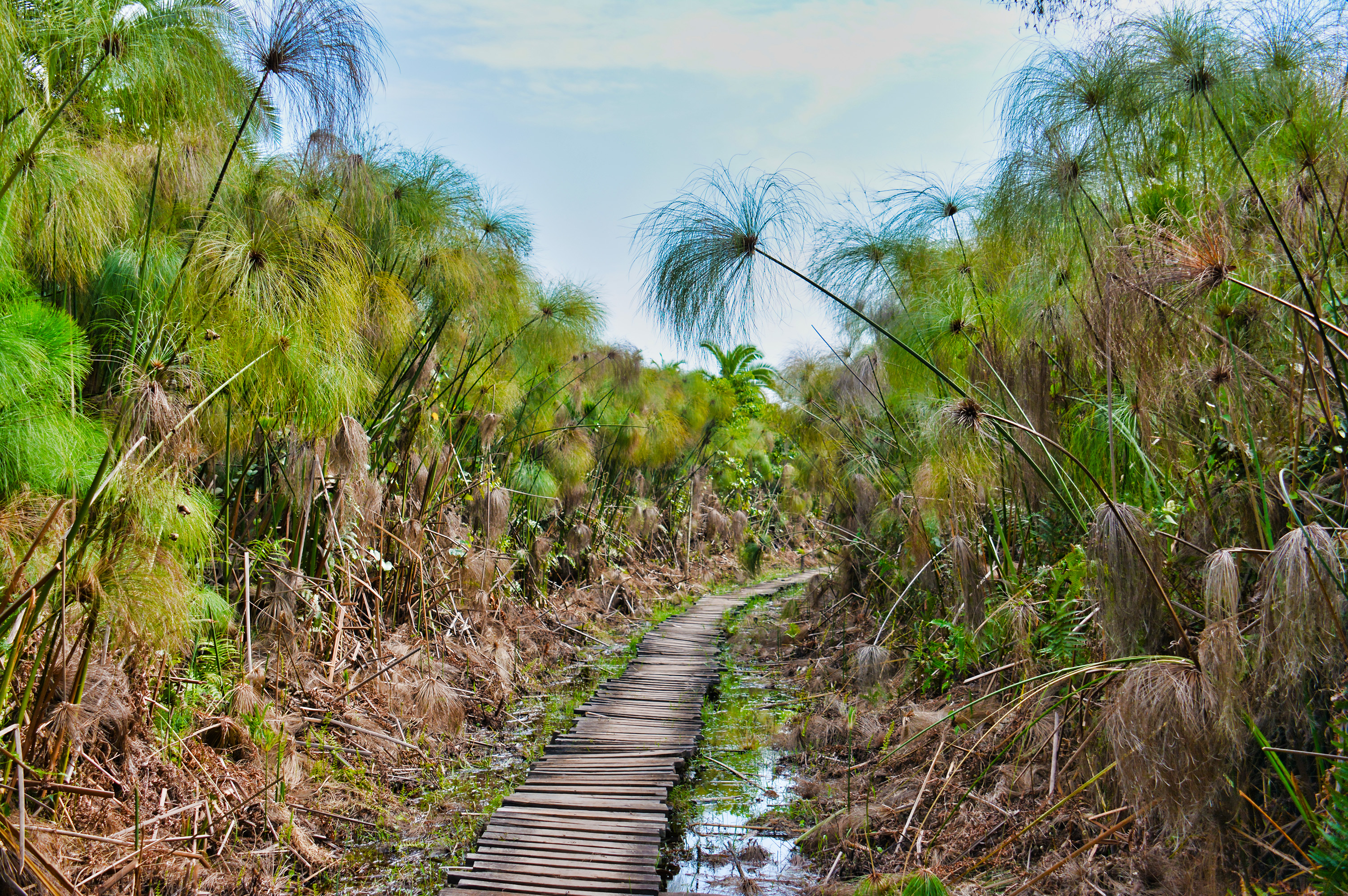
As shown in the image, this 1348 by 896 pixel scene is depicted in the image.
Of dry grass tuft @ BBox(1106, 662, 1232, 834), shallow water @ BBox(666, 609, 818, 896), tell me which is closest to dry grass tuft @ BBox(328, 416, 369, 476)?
shallow water @ BBox(666, 609, 818, 896)

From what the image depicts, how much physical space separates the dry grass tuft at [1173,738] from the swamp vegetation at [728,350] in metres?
0.02

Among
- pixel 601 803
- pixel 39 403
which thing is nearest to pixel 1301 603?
pixel 601 803

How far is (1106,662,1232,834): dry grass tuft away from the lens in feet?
7.06

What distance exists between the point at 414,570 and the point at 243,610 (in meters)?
1.73

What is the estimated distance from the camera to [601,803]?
14.6ft

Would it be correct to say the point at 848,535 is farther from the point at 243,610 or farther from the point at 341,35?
the point at 341,35

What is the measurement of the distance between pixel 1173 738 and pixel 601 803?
306 centimetres

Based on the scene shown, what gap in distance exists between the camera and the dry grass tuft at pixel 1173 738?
2150 mm

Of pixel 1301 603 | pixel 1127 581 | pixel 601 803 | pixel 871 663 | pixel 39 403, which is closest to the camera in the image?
pixel 1301 603

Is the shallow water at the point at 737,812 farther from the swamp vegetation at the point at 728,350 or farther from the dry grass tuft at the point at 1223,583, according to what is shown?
the dry grass tuft at the point at 1223,583

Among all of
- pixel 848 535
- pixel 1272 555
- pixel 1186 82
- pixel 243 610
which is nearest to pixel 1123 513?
pixel 1272 555

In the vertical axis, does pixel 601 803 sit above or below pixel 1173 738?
below

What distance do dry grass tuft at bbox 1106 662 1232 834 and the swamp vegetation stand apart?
2cm

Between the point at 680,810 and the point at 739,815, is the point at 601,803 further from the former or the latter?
the point at 739,815
